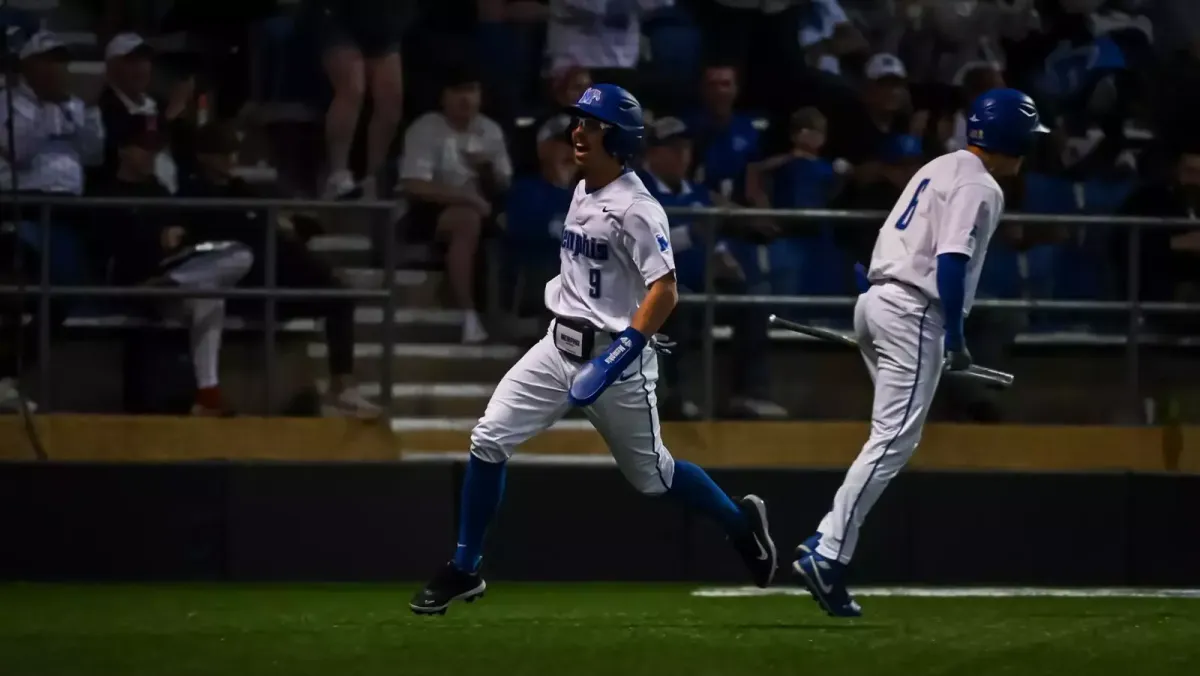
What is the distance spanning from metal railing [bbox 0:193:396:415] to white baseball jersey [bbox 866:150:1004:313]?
7.96ft

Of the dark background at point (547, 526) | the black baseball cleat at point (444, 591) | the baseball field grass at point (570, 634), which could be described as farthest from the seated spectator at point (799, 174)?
the black baseball cleat at point (444, 591)

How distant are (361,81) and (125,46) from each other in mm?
1271

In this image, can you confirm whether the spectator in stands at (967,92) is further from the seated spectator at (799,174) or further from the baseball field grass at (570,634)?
the baseball field grass at (570,634)

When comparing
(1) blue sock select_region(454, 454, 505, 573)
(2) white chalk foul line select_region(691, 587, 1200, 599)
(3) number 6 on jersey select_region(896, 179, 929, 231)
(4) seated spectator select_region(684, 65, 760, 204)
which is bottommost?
(2) white chalk foul line select_region(691, 587, 1200, 599)

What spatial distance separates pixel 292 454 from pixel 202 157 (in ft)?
6.12

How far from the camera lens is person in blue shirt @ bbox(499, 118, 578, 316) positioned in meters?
9.07

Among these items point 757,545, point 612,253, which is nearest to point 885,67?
point 757,545

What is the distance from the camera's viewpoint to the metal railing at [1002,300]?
8477mm

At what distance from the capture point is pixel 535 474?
8.26m

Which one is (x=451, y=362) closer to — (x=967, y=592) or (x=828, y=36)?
(x=967, y=592)

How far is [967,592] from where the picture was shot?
7.94 meters

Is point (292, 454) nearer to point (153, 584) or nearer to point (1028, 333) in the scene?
point (153, 584)

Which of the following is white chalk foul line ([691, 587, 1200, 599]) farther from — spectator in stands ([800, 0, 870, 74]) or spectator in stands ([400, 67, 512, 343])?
spectator in stands ([800, 0, 870, 74])

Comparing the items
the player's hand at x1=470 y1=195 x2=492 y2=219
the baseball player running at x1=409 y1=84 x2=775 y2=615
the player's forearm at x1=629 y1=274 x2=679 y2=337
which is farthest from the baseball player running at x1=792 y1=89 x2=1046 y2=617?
the player's hand at x1=470 y1=195 x2=492 y2=219
